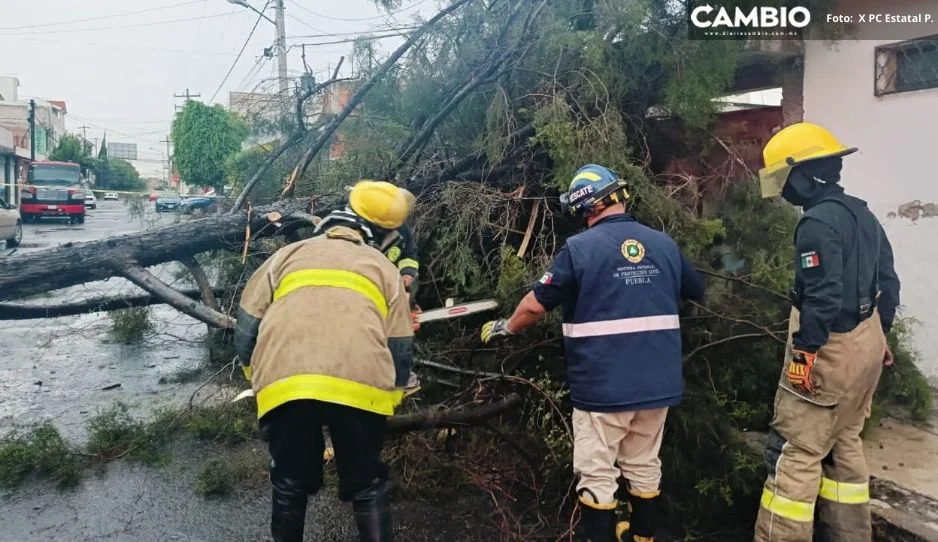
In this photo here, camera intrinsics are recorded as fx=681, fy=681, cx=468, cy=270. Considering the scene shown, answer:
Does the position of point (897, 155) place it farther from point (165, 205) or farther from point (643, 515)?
point (165, 205)

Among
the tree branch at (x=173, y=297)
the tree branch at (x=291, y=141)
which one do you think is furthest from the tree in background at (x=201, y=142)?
the tree branch at (x=173, y=297)

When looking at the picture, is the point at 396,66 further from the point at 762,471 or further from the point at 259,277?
the point at 762,471

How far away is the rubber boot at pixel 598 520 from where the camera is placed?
2764mm

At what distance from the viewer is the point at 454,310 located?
3379mm

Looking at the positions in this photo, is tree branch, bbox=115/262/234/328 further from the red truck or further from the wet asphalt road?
the red truck

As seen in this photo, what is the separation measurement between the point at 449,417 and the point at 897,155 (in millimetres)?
3736

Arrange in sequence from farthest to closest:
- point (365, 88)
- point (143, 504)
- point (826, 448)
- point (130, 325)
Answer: point (130, 325) → point (365, 88) → point (143, 504) → point (826, 448)

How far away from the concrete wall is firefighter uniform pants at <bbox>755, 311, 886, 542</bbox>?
91.7 inches

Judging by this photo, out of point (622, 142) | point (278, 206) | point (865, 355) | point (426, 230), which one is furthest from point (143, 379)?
point (865, 355)

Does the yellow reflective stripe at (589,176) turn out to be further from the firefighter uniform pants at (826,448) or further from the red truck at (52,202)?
the red truck at (52,202)

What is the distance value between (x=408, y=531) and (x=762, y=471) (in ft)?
5.82

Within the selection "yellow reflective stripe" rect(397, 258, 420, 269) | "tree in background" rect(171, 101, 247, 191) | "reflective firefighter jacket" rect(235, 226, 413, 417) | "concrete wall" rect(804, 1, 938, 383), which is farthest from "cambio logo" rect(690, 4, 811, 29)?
"tree in background" rect(171, 101, 247, 191)

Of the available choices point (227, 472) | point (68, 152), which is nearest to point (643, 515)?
point (227, 472)

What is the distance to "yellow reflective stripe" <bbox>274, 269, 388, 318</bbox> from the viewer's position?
100 inches
